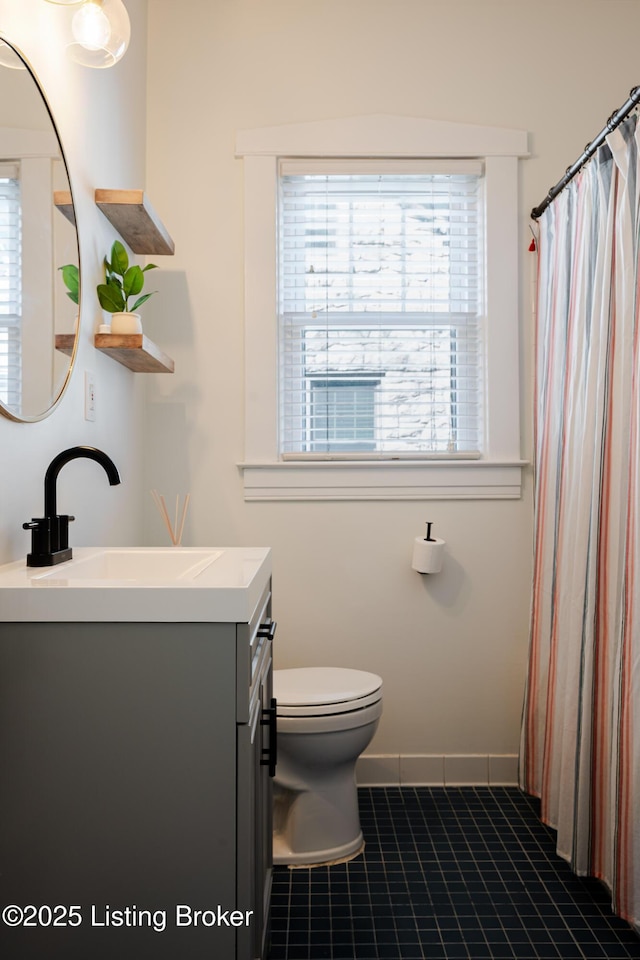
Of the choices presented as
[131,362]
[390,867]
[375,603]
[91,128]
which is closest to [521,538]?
[375,603]

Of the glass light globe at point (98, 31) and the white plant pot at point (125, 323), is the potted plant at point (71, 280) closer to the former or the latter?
the white plant pot at point (125, 323)

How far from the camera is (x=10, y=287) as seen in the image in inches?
53.2

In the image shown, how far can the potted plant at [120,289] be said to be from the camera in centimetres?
190

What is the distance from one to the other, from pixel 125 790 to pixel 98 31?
1560mm

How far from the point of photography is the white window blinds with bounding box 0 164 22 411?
1.32 meters

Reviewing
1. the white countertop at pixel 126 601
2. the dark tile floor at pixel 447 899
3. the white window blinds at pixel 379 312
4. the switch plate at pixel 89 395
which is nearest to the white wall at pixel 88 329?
the switch plate at pixel 89 395

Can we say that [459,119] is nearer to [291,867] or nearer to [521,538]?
[521,538]

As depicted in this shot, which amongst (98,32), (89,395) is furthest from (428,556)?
(98,32)

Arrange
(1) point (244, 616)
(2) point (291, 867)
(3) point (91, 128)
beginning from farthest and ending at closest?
(2) point (291, 867) < (3) point (91, 128) < (1) point (244, 616)

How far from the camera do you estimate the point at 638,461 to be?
167 cm

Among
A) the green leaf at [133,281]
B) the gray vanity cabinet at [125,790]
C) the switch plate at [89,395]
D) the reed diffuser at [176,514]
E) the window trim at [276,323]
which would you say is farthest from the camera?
the window trim at [276,323]

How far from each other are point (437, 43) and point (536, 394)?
1.29m

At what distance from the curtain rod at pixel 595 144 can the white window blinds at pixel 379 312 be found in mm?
277

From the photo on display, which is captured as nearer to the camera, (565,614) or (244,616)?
(244,616)
